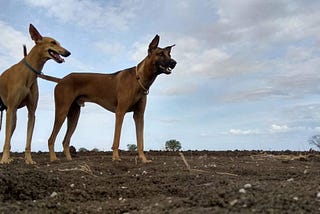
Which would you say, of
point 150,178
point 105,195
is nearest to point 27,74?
point 150,178

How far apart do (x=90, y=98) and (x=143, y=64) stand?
4.55 ft

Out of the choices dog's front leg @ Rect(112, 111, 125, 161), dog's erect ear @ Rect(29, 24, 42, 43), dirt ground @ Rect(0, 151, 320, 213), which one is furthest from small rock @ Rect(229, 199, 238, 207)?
dog's erect ear @ Rect(29, 24, 42, 43)

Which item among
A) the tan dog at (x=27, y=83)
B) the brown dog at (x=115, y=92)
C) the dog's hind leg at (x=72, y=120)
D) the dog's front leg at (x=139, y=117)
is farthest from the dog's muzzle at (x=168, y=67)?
the dog's hind leg at (x=72, y=120)

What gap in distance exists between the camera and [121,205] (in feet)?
12.5

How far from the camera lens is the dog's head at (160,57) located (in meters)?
8.50

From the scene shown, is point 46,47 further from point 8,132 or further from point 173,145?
point 173,145

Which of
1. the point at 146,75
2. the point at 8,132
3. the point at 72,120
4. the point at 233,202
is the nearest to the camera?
the point at 233,202

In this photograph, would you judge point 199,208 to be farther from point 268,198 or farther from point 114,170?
point 114,170

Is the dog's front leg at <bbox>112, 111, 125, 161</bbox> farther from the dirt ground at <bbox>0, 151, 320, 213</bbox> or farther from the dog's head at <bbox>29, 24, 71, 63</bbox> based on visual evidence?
the dirt ground at <bbox>0, 151, 320, 213</bbox>

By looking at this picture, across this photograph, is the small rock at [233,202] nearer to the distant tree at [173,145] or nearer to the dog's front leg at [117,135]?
the dog's front leg at [117,135]

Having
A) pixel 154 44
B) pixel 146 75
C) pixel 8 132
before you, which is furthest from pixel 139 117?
pixel 8 132

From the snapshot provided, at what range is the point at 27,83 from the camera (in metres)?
8.02

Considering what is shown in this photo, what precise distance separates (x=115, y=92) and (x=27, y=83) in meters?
1.72

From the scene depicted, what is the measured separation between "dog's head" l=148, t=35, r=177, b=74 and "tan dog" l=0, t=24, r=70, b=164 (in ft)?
4.96
